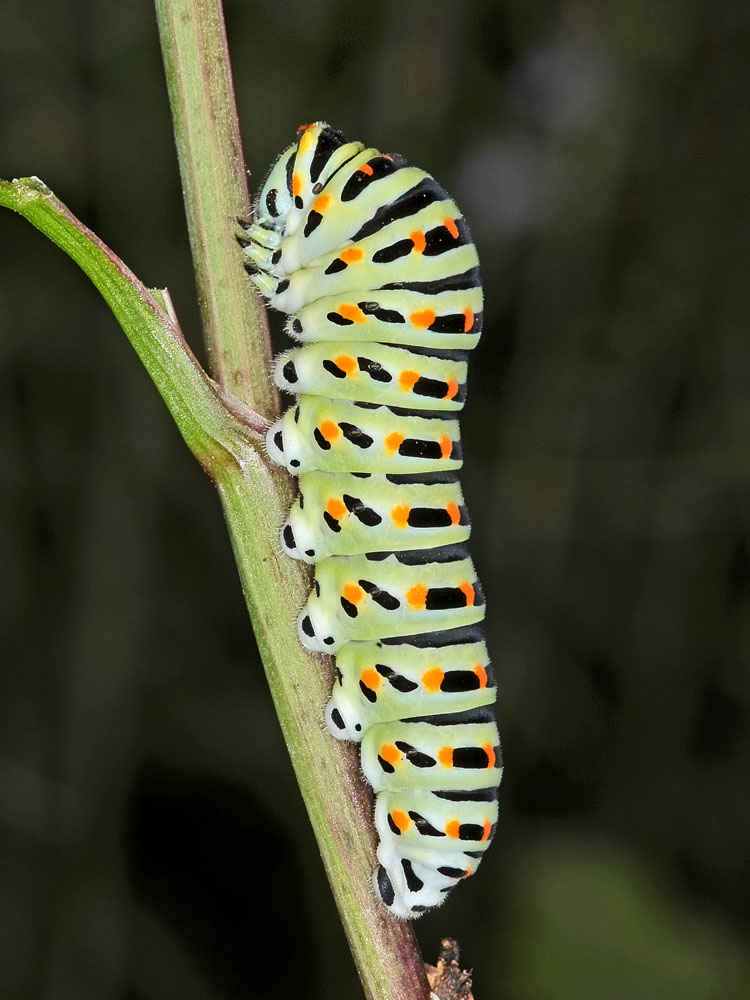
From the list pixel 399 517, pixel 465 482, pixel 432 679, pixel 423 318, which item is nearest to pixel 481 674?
pixel 432 679

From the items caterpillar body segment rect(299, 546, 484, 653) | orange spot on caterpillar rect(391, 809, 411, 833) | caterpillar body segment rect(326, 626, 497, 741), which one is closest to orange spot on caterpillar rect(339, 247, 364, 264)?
caterpillar body segment rect(299, 546, 484, 653)

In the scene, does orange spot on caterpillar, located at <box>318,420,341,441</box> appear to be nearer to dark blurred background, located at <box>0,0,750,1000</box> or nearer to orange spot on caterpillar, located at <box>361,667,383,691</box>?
orange spot on caterpillar, located at <box>361,667,383,691</box>

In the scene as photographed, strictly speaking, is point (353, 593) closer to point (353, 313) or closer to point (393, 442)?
point (393, 442)

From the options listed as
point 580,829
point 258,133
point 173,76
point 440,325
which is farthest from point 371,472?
point 258,133

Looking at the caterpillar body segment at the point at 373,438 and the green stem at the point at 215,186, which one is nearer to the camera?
the green stem at the point at 215,186

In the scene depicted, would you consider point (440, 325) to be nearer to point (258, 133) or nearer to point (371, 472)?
point (371, 472)

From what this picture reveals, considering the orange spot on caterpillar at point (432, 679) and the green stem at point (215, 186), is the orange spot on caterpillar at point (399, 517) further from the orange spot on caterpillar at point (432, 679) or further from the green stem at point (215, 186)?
the green stem at point (215, 186)

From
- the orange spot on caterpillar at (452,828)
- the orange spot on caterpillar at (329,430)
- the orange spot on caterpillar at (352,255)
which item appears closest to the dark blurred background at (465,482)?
the orange spot on caterpillar at (452,828)
